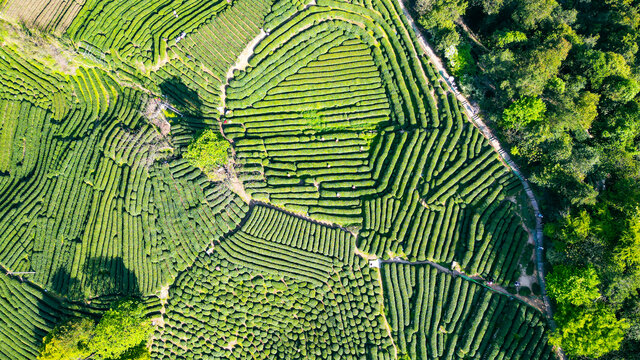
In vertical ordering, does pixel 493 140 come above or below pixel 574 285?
above

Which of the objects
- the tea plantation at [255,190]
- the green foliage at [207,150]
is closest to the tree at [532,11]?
the tea plantation at [255,190]

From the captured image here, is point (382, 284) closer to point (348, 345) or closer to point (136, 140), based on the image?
point (348, 345)

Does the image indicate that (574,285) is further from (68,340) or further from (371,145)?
(68,340)

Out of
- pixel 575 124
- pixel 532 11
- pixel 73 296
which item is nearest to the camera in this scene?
pixel 575 124

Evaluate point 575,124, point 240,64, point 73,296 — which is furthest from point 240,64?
point 575,124

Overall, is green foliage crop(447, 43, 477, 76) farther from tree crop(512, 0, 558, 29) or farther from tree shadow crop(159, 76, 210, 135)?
tree shadow crop(159, 76, 210, 135)

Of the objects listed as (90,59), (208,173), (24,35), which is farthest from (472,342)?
(24,35)
